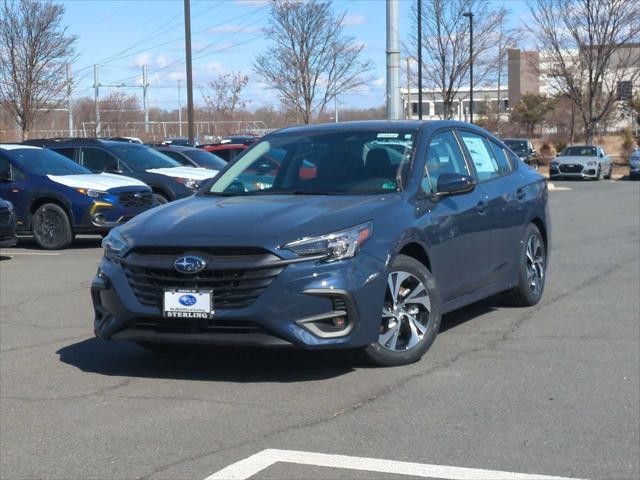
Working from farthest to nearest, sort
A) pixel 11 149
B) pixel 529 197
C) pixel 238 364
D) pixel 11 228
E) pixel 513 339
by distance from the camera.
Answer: pixel 11 149 < pixel 11 228 < pixel 529 197 < pixel 513 339 < pixel 238 364

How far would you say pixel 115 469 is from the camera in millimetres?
4746

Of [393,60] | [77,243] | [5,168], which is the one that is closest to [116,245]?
[5,168]

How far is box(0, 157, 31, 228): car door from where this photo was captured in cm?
1509

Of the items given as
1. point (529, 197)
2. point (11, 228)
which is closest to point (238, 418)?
point (529, 197)

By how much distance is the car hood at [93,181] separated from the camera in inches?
587

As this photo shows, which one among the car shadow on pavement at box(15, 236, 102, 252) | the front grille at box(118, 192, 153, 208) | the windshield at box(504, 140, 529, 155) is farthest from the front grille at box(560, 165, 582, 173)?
the front grille at box(118, 192, 153, 208)

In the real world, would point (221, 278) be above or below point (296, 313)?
above

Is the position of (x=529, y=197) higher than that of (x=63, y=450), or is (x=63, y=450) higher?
(x=529, y=197)

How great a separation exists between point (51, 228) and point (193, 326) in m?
9.50

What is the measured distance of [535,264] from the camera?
898 centimetres

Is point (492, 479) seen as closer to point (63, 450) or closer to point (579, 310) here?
point (63, 450)

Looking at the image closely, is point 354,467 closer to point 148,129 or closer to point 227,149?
point 227,149

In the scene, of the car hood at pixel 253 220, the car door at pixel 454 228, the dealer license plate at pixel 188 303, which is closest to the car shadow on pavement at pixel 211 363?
the dealer license plate at pixel 188 303

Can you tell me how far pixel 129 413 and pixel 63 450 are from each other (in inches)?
27.3
